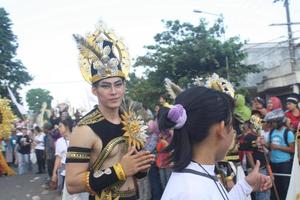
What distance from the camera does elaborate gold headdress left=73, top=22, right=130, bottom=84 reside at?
3.47 metres

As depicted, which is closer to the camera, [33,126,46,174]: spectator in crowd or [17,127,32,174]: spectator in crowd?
[33,126,46,174]: spectator in crowd

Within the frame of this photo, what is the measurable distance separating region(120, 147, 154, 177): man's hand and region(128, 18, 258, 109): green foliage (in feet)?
52.1

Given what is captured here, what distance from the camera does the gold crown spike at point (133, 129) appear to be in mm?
3365

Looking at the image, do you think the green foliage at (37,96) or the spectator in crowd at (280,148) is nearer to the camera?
the spectator in crowd at (280,148)

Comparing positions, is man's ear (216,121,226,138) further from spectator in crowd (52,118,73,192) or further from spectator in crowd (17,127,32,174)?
spectator in crowd (17,127,32,174)

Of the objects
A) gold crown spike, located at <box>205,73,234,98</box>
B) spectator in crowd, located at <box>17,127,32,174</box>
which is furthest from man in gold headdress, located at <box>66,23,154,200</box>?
spectator in crowd, located at <box>17,127,32,174</box>

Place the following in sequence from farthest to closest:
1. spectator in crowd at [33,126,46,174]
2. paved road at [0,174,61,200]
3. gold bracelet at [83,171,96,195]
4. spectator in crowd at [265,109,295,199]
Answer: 1. spectator in crowd at [33,126,46,174]
2. paved road at [0,174,61,200]
3. spectator in crowd at [265,109,295,199]
4. gold bracelet at [83,171,96,195]

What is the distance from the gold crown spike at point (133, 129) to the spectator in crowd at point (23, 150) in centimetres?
1116

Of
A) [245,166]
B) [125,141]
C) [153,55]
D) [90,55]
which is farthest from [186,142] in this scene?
[153,55]

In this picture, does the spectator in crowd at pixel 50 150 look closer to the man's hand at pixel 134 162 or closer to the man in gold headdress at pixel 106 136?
the man in gold headdress at pixel 106 136

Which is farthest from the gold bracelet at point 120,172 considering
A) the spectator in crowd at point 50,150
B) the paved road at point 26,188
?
the spectator in crowd at point 50,150

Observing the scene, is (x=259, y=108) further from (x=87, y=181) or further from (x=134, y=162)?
(x=87, y=181)

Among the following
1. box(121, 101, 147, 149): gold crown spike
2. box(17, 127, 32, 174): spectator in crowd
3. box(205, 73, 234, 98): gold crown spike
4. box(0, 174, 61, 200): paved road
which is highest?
box(205, 73, 234, 98): gold crown spike

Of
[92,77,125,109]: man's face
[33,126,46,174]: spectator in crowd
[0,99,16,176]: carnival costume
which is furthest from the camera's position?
[33,126,46,174]: spectator in crowd
